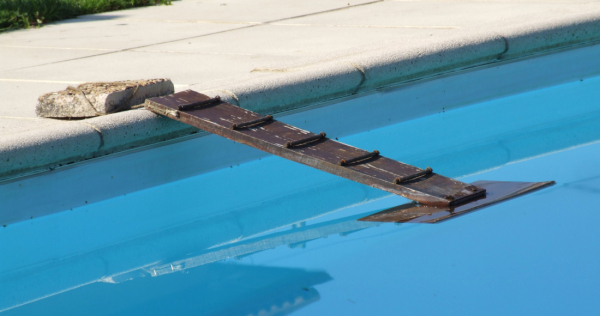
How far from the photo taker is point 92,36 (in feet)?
21.5

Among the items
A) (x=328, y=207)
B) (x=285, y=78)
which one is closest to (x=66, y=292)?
(x=328, y=207)

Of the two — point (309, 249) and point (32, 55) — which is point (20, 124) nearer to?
point (309, 249)

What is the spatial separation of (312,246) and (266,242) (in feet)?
0.74

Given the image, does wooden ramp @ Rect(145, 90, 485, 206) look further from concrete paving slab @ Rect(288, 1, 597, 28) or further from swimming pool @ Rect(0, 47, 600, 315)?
concrete paving slab @ Rect(288, 1, 597, 28)

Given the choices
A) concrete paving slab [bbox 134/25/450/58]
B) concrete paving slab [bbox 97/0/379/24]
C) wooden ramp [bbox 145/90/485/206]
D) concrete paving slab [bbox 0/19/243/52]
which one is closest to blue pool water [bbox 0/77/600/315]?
wooden ramp [bbox 145/90/485/206]

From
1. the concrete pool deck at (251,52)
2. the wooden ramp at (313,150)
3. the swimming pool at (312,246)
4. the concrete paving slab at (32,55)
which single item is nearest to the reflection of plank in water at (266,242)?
the swimming pool at (312,246)

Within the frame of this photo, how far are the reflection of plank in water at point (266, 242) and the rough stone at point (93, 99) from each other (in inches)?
34.8

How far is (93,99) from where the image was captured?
3.40 m

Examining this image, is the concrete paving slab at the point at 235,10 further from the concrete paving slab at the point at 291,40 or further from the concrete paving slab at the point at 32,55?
the concrete paving slab at the point at 32,55

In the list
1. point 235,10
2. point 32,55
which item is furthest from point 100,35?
point 235,10

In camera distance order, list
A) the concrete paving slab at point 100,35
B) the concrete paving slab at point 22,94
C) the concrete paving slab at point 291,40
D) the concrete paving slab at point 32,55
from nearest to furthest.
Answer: the concrete paving slab at point 22,94
the concrete paving slab at point 291,40
the concrete paving slab at point 32,55
the concrete paving slab at point 100,35

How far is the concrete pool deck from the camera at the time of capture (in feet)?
10.9

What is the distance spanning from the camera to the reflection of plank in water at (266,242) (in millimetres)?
3008

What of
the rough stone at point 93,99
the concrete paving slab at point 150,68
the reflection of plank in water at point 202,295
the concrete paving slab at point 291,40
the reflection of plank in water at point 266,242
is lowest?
the reflection of plank in water at point 202,295
